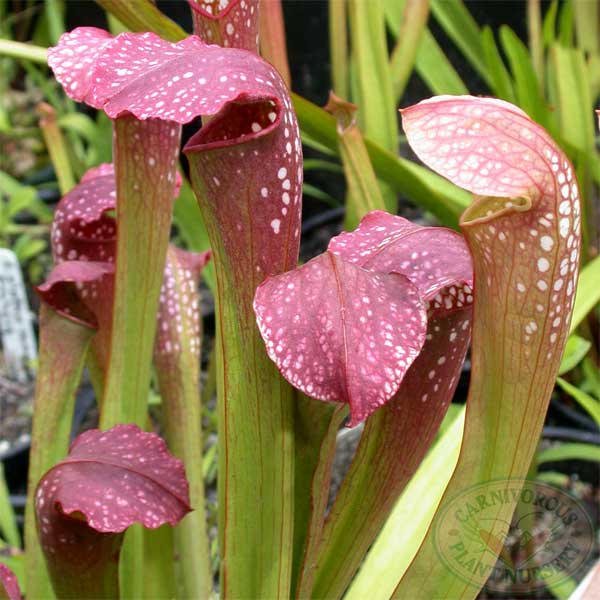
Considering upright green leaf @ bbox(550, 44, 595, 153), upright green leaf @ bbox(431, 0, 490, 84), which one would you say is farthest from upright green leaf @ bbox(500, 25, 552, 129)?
upright green leaf @ bbox(431, 0, 490, 84)

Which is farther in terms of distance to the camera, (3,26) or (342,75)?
(3,26)

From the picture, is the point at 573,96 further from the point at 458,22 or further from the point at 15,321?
the point at 15,321

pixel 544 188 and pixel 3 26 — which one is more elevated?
pixel 544 188

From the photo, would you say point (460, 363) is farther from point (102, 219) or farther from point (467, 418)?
point (102, 219)

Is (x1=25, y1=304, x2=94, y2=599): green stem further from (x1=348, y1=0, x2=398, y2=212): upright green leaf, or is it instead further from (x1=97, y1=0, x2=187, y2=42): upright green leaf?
(x1=348, y1=0, x2=398, y2=212): upright green leaf

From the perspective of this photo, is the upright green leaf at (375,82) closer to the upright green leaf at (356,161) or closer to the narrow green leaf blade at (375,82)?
the narrow green leaf blade at (375,82)

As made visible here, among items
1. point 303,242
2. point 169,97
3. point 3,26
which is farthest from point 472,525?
point 3,26
